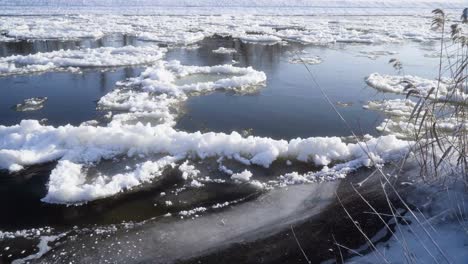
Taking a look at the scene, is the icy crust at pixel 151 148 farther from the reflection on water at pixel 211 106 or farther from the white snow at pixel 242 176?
the white snow at pixel 242 176

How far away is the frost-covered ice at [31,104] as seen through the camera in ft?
25.5

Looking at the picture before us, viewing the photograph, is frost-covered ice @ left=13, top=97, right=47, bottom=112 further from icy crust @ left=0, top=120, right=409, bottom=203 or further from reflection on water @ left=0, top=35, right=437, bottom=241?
icy crust @ left=0, top=120, right=409, bottom=203

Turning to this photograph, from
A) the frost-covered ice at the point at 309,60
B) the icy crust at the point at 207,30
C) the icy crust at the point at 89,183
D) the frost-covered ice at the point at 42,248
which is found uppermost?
the icy crust at the point at 207,30

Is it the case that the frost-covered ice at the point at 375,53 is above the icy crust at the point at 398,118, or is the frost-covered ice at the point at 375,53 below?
above

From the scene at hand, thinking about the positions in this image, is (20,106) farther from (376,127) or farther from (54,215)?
(376,127)

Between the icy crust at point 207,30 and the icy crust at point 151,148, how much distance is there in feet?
31.8

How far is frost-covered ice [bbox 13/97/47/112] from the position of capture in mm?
7758

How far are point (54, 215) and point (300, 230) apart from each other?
8.84 feet

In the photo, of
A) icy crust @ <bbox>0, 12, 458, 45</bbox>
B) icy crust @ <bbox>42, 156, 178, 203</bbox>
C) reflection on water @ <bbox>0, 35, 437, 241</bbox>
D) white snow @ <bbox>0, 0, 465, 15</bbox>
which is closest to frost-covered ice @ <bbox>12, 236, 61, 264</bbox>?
reflection on water @ <bbox>0, 35, 437, 241</bbox>

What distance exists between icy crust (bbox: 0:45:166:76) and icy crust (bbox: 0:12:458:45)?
292cm

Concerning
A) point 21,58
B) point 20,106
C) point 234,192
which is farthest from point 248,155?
point 21,58

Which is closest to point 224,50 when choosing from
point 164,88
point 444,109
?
point 164,88

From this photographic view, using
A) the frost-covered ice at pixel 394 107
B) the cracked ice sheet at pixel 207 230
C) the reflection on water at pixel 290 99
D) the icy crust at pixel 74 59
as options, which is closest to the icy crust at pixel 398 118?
the frost-covered ice at pixel 394 107

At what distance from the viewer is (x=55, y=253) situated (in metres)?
3.87
